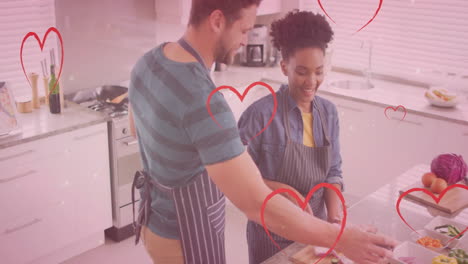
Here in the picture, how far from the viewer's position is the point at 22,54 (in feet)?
9.14

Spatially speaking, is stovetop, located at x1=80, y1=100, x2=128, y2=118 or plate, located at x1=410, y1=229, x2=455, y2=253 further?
stovetop, located at x1=80, y1=100, x2=128, y2=118

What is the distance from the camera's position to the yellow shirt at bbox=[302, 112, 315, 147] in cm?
181

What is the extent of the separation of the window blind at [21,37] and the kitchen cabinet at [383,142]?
5.03ft

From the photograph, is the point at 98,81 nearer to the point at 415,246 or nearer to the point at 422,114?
the point at 422,114

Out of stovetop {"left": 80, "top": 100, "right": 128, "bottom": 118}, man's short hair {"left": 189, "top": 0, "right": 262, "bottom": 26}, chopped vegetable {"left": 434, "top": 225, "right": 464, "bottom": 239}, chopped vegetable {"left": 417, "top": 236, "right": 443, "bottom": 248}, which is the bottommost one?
chopped vegetable {"left": 417, "top": 236, "right": 443, "bottom": 248}

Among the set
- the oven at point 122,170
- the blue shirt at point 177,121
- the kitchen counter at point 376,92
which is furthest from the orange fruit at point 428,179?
the oven at point 122,170

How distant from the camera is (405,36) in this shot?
3.34 meters

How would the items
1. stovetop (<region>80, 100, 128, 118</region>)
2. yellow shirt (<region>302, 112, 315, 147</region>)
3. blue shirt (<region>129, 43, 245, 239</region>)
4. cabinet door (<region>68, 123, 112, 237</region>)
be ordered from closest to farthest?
blue shirt (<region>129, 43, 245, 239</region>)
yellow shirt (<region>302, 112, 315, 147</region>)
cabinet door (<region>68, 123, 112, 237</region>)
stovetop (<region>80, 100, 128, 118</region>)

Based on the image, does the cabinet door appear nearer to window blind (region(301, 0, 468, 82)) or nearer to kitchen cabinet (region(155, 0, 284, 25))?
kitchen cabinet (region(155, 0, 284, 25))

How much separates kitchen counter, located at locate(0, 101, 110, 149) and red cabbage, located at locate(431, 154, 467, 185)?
5.27 ft

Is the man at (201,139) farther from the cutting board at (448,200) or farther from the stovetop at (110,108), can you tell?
the stovetop at (110,108)

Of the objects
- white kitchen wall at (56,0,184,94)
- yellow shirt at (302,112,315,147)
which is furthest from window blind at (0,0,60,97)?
yellow shirt at (302,112,315,147)

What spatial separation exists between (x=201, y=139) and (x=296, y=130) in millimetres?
697

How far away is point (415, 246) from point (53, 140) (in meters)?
1.74
